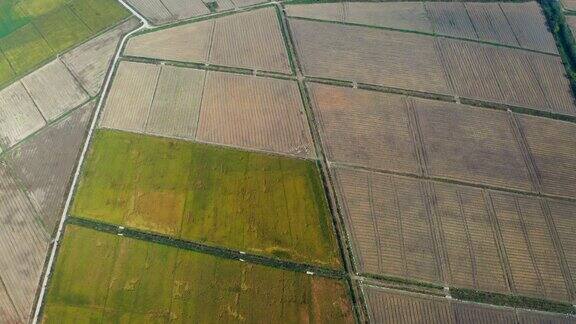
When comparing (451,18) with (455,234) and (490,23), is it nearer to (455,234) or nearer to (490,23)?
(490,23)

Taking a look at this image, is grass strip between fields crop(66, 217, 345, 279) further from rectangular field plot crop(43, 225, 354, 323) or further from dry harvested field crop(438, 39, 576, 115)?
dry harvested field crop(438, 39, 576, 115)

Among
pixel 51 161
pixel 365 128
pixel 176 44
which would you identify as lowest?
pixel 51 161

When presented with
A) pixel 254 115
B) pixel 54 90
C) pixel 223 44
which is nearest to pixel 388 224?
pixel 254 115

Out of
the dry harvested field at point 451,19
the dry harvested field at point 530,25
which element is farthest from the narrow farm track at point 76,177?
the dry harvested field at point 530,25

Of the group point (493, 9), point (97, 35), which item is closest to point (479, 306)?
point (493, 9)

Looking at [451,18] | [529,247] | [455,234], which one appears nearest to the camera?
[529,247]

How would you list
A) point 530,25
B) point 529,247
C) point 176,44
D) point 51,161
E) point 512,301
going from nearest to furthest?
point 512,301 < point 529,247 < point 51,161 < point 176,44 < point 530,25

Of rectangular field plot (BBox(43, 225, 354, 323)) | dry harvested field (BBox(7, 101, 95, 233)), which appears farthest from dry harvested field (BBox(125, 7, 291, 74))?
rectangular field plot (BBox(43, 225, 354, 323))
